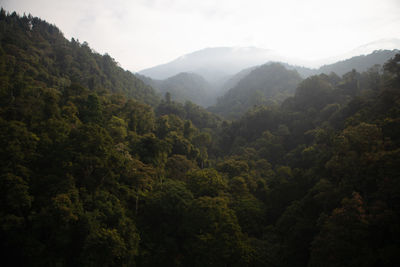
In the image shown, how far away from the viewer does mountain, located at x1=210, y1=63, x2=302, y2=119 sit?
78.5 metres

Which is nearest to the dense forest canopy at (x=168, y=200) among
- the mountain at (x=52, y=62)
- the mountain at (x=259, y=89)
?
the mountain at (x=52, y=62)

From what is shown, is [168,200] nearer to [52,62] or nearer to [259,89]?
[52,62]

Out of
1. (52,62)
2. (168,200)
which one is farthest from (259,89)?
(168,200)

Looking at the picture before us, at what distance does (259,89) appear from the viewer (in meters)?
90.9

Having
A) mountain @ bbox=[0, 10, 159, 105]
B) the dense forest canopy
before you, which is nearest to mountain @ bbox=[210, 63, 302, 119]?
mountain @ bbox=[0, 10, 159, 105]

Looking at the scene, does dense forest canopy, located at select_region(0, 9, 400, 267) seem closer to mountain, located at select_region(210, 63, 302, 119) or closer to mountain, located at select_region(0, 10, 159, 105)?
mountain, located at select_region(0, 10, 159, 105)

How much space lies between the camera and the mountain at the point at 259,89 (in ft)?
258

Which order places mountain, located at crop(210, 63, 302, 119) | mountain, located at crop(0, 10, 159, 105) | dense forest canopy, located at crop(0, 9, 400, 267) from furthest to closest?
mountain, located at crop(210, 63, 302, 119) < mountain, located at crop(0, 10, 159, 105) < dense forest canopy, located at crop(0, 9, 400, 267)

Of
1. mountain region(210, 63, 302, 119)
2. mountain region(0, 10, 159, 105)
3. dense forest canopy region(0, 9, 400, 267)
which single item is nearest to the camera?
dense forest canopy region(0, 9, 400, 267)

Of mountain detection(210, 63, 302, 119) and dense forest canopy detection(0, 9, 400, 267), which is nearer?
dense forest canopy detection(0, 9, 400, 267)

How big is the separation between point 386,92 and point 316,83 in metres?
24.1

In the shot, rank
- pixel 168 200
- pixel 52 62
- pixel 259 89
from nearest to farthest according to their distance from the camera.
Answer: pixel 168 200
pixel 52 62
pixel 259 89

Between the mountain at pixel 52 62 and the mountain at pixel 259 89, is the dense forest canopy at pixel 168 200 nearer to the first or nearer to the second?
the mountain at pixel 52 62

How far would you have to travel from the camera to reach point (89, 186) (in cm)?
1479
